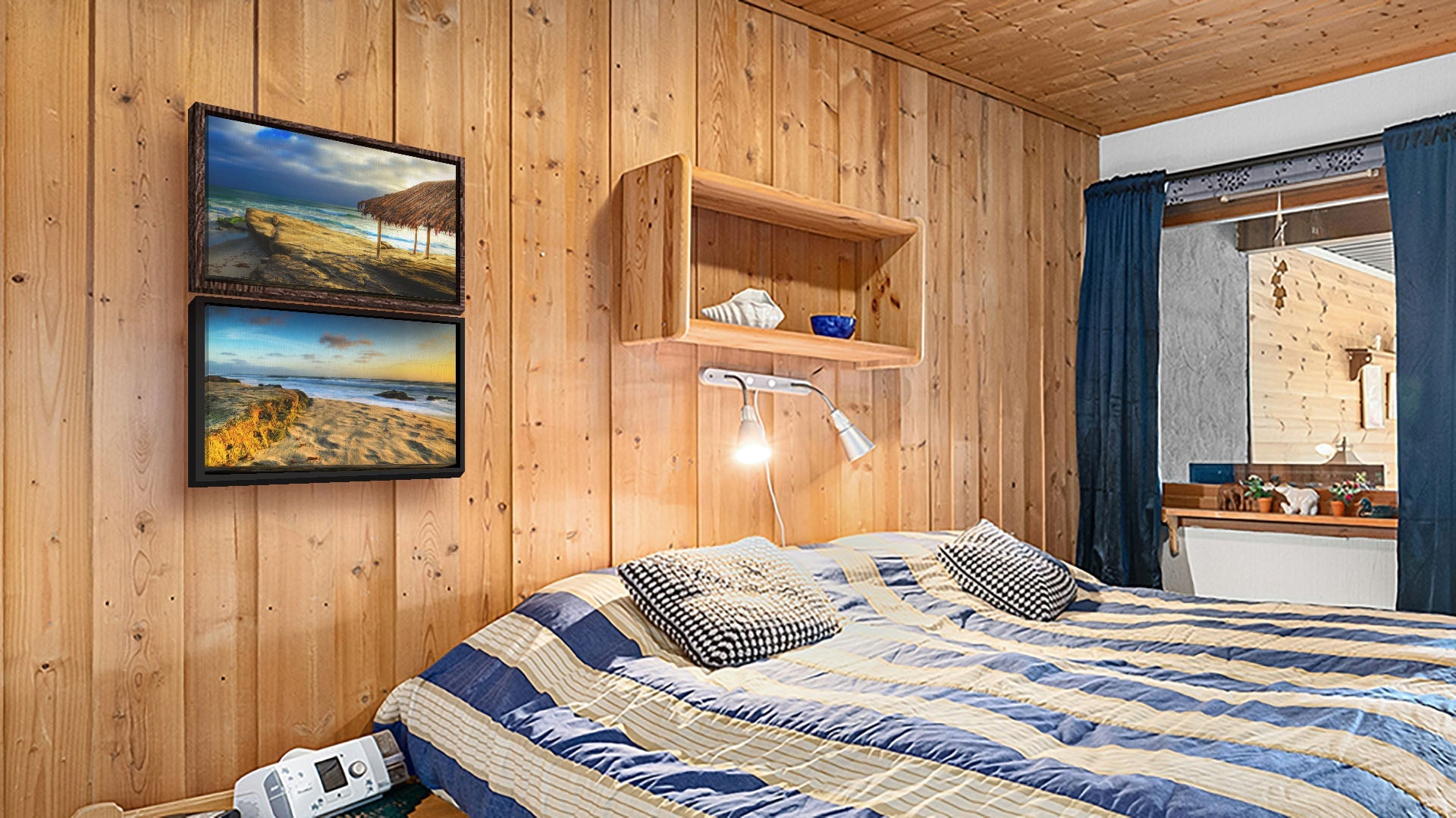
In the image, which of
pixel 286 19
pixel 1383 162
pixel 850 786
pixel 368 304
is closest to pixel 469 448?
pixel 368 304

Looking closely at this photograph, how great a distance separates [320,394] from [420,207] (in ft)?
1.56

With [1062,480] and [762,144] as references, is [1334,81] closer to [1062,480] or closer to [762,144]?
[1062,480]

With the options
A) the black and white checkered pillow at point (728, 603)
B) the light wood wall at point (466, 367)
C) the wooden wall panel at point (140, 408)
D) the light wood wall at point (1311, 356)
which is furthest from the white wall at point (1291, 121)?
the wooden wall panel at point (140, 408)

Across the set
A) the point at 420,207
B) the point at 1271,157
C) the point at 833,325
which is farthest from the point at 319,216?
the point at 1271,157

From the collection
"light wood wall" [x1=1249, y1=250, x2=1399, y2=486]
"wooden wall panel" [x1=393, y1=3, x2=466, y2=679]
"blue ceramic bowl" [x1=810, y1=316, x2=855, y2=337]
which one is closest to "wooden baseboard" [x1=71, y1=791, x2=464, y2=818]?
"wooden wall panel" [x1=393, y1=3, x2=466, y2=679]

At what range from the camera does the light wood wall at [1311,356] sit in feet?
12.2

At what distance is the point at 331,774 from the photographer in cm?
187

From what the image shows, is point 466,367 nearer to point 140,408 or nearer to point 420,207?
point 420,207

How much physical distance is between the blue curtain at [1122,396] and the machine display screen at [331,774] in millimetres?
3040

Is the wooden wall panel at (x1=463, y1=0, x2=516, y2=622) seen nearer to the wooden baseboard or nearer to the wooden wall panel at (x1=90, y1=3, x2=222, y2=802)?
the wooden baseboard

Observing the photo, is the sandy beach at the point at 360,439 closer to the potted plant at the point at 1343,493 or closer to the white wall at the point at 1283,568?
the white wall at the point at 1283,568

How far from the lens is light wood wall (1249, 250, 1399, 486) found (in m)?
3.71

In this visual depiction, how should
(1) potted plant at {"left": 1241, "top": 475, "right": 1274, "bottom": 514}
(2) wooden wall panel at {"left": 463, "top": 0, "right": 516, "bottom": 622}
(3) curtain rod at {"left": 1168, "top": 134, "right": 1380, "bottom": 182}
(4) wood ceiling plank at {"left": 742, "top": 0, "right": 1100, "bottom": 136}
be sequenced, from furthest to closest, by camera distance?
(1) potted plant at {"left": 1241, "top": 475, "right": 1274, "bottom": 514}, (3) curtain rod at {"left": 1168, "top": 134, "right": 1380, "bottom": 182}, (4) wood ceiling plank at {"left": 742, "top": 0, "right": 1100, "bottom": 136}, (2) wooden wall panel at {"left": 463, "top": 0, "right": 516, "bottom": 622}

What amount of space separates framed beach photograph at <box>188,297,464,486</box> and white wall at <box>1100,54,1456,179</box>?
315 centimetres
